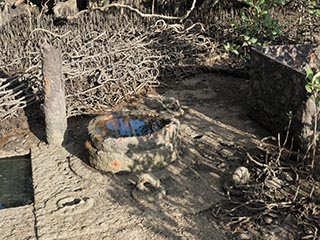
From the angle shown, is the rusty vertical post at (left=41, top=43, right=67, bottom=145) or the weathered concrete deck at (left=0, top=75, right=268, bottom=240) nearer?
the weathered concrete deck at (left=0, top=75, right=268, bottom=240)

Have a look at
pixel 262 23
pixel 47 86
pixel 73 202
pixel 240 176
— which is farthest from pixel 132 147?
pixel 262 23

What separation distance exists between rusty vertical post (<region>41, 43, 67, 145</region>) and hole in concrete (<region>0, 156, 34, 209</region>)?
16.0 inches

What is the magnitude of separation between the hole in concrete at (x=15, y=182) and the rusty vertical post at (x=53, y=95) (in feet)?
1.34

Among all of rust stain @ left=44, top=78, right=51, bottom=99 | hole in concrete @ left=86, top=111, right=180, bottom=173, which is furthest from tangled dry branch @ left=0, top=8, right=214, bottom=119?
hole in concrete @ left=86, top=111, right=180, bottom=173

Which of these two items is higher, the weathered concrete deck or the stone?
the stone

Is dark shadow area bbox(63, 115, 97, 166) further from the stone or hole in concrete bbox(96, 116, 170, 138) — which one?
the stone

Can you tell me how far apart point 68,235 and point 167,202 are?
0.93 m

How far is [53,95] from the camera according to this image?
Answer: 4887mm

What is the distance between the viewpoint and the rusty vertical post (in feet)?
15.7

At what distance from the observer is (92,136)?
14.9 ft

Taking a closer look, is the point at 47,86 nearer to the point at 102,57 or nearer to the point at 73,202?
the point at 73,202

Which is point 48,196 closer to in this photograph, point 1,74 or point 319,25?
point 1,74

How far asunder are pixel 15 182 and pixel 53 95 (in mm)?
1017

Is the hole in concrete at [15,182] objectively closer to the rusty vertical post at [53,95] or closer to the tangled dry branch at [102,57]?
the rusty vertical post at [53,95]
